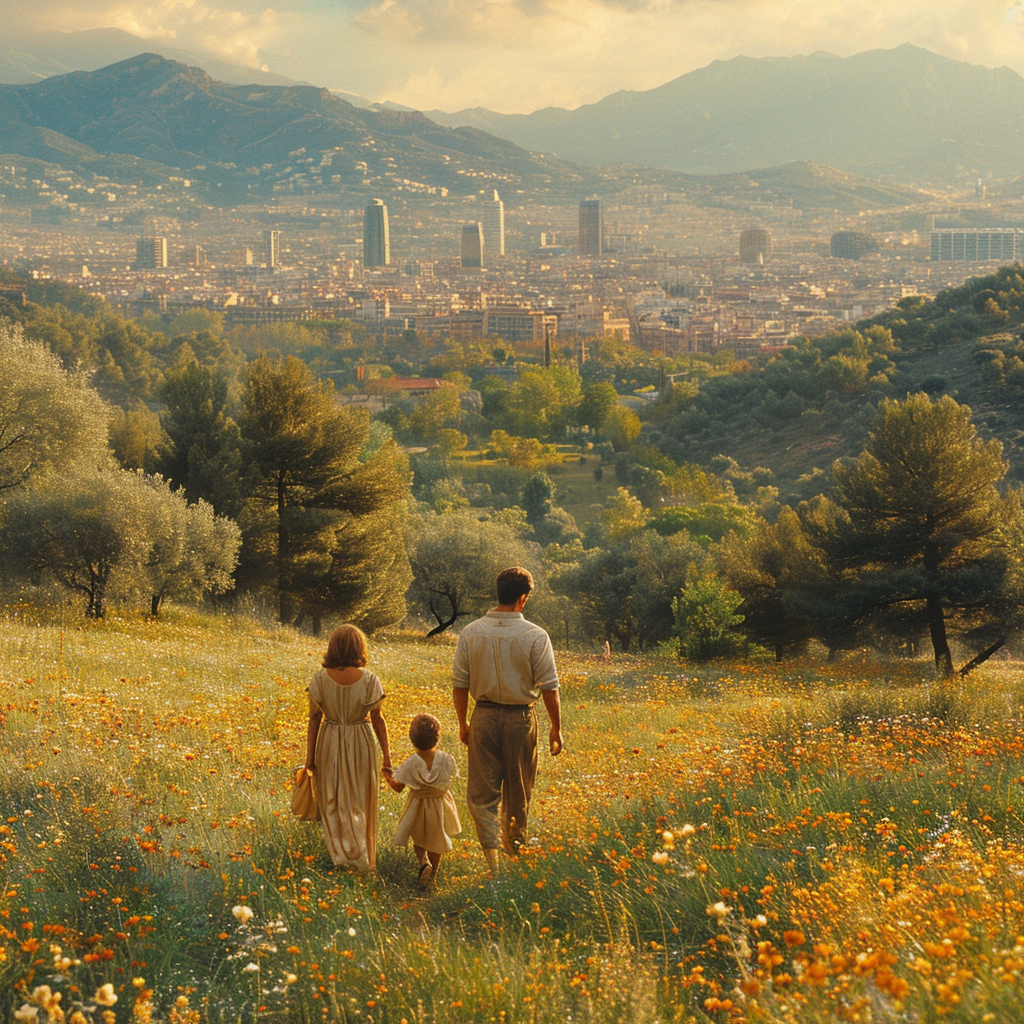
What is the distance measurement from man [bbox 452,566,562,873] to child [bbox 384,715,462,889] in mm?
146

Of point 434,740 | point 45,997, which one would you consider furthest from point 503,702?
point 45,997

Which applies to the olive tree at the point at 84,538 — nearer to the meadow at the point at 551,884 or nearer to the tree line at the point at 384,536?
the tree line at the point at 384,536

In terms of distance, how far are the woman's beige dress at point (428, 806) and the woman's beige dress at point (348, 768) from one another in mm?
154

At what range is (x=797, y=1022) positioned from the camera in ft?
8.29

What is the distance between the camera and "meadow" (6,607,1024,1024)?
291cm

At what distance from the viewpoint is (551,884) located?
447cm

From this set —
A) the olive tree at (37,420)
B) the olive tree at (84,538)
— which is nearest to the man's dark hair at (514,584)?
the olive tree at (84,538)

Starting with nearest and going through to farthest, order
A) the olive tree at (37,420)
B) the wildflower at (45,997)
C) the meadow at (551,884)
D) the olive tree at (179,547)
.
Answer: the wildflower at (45,997) → the meadow at (551,884) → the olive tree at (179,547) → the olive tree at (37,420)

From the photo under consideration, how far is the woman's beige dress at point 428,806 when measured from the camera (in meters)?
4.88

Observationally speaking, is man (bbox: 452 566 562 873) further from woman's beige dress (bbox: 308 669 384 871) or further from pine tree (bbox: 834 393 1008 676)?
pine tree (bbox: 834 393 1008 676)

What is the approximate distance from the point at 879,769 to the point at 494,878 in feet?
7.99

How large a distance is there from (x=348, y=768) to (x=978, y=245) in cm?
21753

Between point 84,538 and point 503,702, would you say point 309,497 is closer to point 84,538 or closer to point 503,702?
point 84,538

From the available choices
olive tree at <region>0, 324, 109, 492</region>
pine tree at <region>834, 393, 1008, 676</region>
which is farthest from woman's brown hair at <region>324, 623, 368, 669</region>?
olive tree at <region>0, 324, 109, 492</region>
